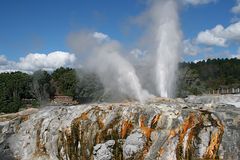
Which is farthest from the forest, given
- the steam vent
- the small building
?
the steam vent

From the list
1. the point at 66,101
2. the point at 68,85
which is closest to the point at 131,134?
the point at 66,101

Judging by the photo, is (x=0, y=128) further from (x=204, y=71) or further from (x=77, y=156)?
(x=204, y=71)

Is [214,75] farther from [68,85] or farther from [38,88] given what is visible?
[38,88]

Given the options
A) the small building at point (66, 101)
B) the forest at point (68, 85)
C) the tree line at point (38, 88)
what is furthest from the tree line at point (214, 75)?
the small building at point (66, 101)

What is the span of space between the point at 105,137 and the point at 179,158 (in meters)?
3.47

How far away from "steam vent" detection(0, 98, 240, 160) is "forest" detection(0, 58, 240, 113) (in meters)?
24.8

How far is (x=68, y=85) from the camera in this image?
61.7 meters

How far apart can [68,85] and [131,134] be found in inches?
1826

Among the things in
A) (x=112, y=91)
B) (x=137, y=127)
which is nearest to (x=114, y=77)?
(x=112, y=91)

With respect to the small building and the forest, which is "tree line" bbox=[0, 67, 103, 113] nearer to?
the forest

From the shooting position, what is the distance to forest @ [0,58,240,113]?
4866 cm

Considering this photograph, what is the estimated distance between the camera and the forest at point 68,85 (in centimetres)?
4866

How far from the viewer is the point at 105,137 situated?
16688 mm

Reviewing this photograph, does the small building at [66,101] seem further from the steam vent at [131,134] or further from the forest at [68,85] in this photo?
the steam vent at [131,134]
